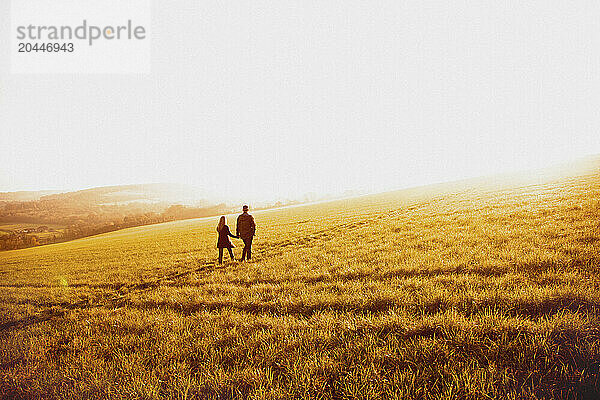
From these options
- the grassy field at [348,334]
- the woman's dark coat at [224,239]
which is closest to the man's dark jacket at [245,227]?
the woman's dark coat at [224,239]

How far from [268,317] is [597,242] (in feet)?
31.9

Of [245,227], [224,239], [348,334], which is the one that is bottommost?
[348,334]

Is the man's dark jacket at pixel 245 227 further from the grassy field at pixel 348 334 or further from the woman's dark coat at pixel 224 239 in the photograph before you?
the grassy field at pixel 348 334

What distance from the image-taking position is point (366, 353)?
13.0ft

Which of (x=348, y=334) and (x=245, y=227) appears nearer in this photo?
(x=348, y=334)

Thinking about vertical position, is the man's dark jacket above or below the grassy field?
above

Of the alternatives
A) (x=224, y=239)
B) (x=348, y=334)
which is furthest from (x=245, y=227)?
(x=348, y=334)

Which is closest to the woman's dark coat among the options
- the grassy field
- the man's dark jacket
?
the man's dark jacket

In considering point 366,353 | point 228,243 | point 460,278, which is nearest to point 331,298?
point 366,353

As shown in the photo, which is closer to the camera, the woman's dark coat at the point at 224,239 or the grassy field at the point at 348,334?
the grassy field at the point at 348,334

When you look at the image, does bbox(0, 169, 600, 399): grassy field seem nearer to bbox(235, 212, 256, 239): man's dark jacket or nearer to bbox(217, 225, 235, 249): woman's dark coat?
bbox(217, 225, 235, 249): woman's dark coat

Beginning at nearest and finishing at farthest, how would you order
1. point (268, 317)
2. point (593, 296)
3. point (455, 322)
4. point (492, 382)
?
point (492, 382) < point (455, 322) < point (593, 296) < point (268, 317)

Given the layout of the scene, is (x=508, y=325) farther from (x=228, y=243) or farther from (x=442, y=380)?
(x=228, y=243)

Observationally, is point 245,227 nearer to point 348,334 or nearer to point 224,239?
point 224,239
